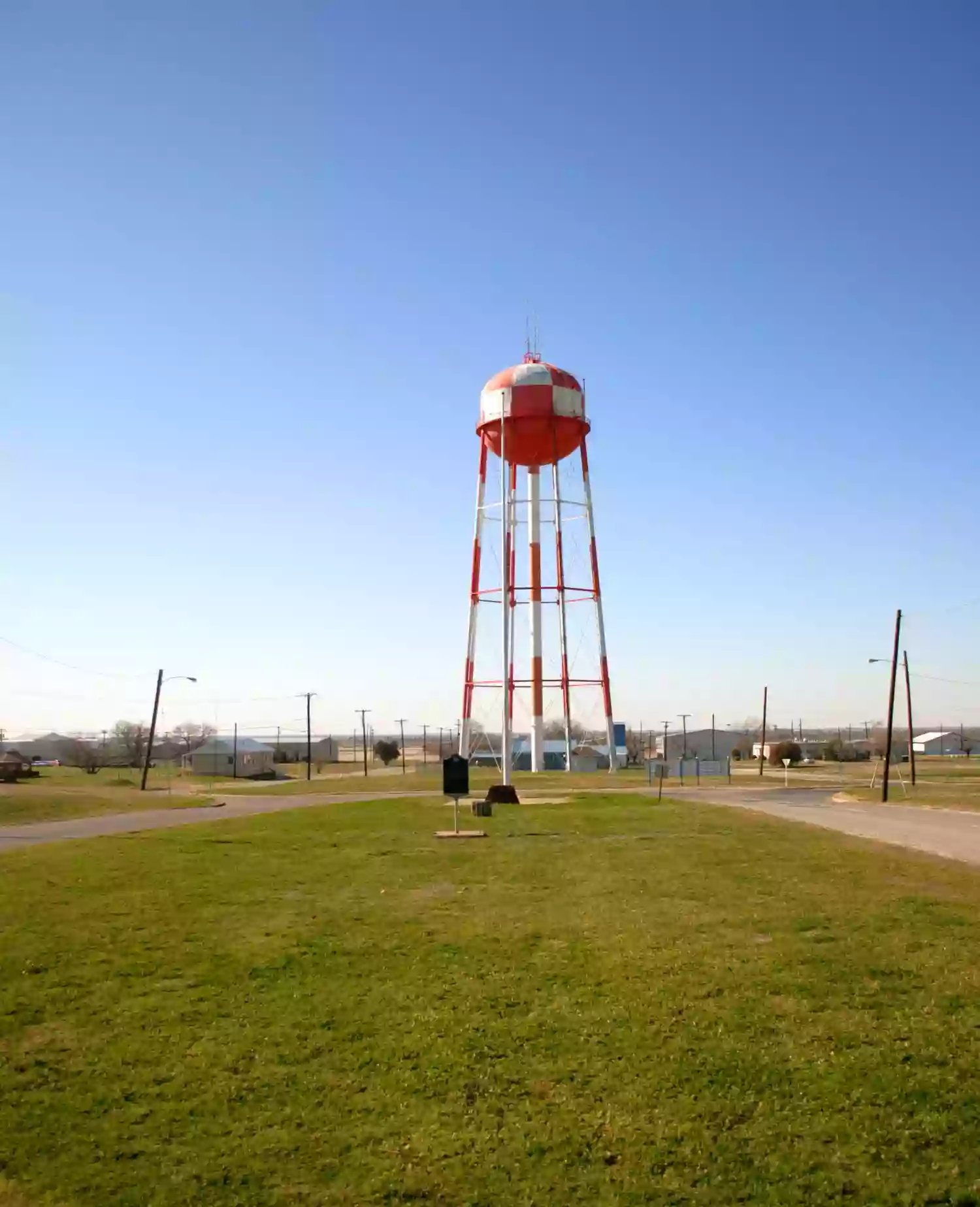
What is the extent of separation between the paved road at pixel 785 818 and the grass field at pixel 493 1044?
7.70m

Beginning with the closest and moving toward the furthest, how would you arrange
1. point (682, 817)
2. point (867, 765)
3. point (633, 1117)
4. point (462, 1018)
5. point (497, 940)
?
point (633, 1117)
point (462, 1018)
point (497, 940)
point (682, 817)
point (867, 765)

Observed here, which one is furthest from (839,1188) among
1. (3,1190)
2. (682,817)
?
(682,817)

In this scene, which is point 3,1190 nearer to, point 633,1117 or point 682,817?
point 633,1117

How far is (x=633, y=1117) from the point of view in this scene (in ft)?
20.9

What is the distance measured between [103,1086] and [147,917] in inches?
215

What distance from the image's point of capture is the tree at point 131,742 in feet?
330

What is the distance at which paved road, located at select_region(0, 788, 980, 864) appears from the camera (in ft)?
71.7

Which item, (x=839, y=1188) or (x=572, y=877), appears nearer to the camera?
(x=839, y=1188)

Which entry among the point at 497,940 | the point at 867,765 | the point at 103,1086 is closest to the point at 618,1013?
the point at 497,940

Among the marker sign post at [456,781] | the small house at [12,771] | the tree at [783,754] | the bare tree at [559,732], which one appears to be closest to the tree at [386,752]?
the bare tree at [559,732]

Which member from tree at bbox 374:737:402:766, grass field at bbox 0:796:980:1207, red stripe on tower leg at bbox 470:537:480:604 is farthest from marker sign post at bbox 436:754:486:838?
tree at bbox 374:737:402:766

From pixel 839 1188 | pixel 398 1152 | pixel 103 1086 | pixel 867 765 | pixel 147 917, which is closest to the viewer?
pixel 839 1188

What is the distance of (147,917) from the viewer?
12250 millimetres

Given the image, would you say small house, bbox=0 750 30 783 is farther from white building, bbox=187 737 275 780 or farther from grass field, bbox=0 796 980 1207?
grass field, bbox=0 796 980 1207
